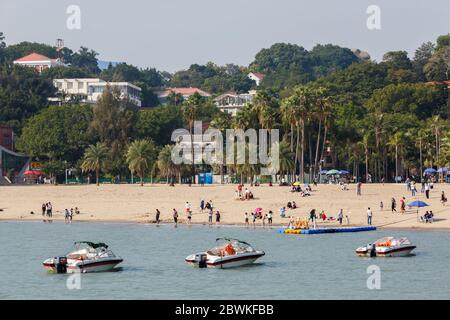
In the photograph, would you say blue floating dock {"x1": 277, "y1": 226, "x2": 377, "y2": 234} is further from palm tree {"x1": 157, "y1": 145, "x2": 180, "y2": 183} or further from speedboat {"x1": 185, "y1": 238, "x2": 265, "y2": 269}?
palm tree {"x1": 157, "y1": 145, "x2": 180, "y2": 183}

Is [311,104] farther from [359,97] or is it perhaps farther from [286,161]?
[359,97]

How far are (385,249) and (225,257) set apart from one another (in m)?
11.4

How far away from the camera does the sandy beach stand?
8869cm

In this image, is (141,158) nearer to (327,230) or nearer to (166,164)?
(166,164)

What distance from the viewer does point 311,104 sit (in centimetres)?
12219

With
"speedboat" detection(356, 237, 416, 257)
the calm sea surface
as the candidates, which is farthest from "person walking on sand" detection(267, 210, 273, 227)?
"speedboat" detection(356, 237, 416, 257)

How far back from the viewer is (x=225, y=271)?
61344 mm

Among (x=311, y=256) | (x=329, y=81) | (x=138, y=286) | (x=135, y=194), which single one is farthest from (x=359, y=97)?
(x=138, y=286)

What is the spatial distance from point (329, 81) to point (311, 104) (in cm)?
7226

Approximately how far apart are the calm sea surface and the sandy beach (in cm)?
533

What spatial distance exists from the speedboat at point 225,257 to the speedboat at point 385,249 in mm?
7584

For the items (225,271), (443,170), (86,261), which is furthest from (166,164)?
(86,261)

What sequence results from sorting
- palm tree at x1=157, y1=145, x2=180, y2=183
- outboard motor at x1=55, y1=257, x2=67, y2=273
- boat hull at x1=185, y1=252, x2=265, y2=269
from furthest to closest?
palm tree at x1=157, y1=145, x2=180, y2=183, boat hull at x1=185, y1=252, x2=265, y2=269, outboard motor at x1=55, y1=257, x2=67, y2=273

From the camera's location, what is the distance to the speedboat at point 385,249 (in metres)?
66.2
